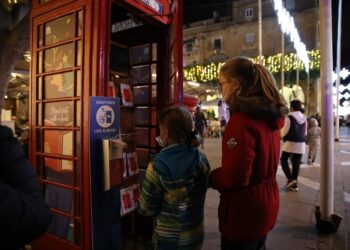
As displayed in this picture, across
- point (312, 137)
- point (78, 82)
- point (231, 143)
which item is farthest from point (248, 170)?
point (312, 137)

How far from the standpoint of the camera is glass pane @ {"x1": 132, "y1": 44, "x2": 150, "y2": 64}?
4.05 meters

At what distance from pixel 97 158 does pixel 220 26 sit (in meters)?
31.8

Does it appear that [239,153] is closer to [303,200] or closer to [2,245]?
[2,245]

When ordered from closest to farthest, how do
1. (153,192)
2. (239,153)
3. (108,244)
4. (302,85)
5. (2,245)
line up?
(2,245)
(239,153)
(153,192)
(108,244)
(302,85)

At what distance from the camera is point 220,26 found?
106 feet

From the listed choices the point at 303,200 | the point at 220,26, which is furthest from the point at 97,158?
the point at 220,26

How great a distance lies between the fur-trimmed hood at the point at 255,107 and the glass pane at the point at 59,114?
64.6 inches

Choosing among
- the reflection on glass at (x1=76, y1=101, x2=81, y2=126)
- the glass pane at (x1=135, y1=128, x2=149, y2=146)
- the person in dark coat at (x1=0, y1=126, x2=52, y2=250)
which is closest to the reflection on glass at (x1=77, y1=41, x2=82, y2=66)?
the reflection on glass at (x1=76, y1=101, x2=81, y2=126)

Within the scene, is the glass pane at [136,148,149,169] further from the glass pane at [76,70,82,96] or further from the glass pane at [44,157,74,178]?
the glass pane at [76,70,82,96]

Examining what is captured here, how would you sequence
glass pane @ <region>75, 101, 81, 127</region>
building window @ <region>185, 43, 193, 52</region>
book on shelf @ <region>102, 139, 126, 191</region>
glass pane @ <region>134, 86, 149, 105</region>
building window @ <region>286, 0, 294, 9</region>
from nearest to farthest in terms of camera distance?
1. book on shelf @ <region>102, 139, 126, 191</region>
2. glass pane @ <region>75, 101, 81, 127</region>
3. glass pane @ <region>134, 86, 149, 105</region>
4. building window @ <region>286, 0, 294, 9</region>
5. building window @ <region>185, 43, 193, 52</region>

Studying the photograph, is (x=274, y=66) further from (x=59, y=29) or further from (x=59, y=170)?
(x=59, y=170)

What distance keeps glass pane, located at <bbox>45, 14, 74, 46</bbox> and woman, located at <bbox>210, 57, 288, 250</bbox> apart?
1667 millimetres

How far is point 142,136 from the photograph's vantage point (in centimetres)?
416

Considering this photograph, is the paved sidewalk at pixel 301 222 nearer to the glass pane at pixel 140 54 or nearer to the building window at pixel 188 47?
the glass pane at pixel 140 54
